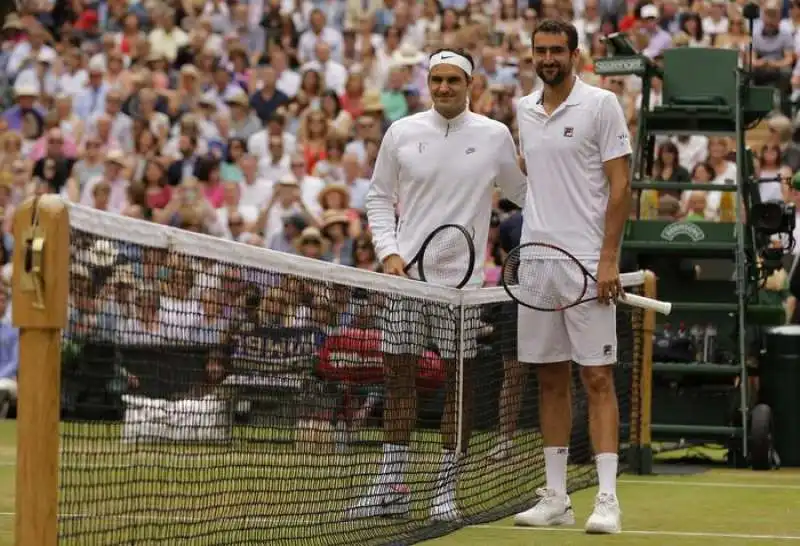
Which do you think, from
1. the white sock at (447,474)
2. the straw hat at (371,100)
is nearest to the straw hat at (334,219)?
the straw hat at (371,100)

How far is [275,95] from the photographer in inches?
925

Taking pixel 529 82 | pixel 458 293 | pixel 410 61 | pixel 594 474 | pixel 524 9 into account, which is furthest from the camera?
pixel 524 9

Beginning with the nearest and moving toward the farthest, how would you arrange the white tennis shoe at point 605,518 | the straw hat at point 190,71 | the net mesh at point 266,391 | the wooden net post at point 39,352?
the wooden net post at point 39,352 → the net mesh at point 266,391 → the white tennis shoe at point 605,518 → the straw hat at point 190,71

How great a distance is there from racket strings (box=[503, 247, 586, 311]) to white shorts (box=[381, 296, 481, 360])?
0.44 metres

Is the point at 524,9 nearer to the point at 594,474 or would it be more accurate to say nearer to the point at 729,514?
the point at 594,474

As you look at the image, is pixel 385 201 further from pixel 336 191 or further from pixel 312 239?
pixel 336 191

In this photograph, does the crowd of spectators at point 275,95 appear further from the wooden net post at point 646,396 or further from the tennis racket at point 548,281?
the tennis racket at point 548,281

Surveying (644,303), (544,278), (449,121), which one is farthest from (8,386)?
(644,303)

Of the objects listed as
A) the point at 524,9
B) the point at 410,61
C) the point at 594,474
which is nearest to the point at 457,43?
the point at 410,61

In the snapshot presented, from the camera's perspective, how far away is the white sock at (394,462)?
29.1 ft

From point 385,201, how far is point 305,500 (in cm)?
217

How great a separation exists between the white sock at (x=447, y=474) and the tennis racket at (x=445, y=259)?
0.83 metres

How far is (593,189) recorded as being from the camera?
8.88m

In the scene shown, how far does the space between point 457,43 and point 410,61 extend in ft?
2.17
